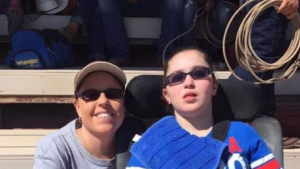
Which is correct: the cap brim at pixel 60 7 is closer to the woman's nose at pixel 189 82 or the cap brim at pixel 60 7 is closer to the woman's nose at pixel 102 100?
the woman's nose at pixel 102 100

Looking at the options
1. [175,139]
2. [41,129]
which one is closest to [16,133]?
[41,129]

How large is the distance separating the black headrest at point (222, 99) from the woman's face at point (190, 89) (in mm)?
106

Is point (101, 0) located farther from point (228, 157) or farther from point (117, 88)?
point (228, 157)

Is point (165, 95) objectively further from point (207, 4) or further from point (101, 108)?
point (207, 4)

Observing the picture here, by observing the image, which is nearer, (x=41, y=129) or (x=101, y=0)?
(x=41, y=129)

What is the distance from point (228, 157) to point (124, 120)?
471 mm

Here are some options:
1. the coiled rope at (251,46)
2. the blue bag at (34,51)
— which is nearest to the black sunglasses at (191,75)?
the coiled rope at (251,46)

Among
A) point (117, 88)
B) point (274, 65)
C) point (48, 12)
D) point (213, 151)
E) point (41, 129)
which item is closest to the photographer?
point (213, 151)

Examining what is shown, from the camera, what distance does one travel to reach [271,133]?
201 centimetres

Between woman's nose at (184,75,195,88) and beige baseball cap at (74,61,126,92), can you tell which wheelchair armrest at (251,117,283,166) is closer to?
woman's nose at (184,75,195,88)

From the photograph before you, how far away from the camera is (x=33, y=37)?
130 inches

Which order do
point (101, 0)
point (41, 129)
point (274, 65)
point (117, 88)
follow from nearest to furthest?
point (117, 88) < point (274, 65) < point (41, 129) < point (101, 0)

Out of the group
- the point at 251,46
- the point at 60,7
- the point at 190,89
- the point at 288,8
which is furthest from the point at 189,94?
the point at 60,7

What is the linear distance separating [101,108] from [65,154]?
0.22m
